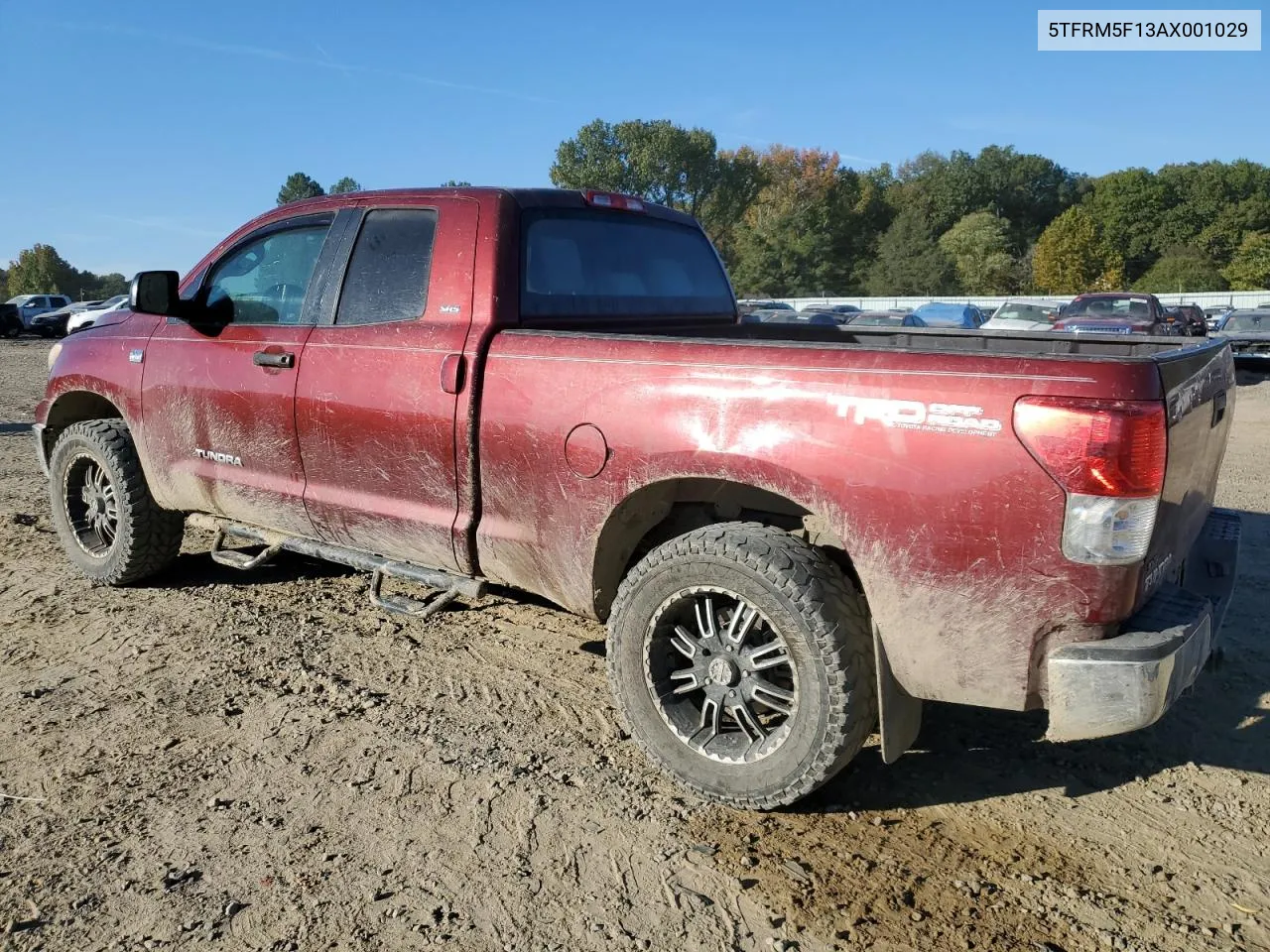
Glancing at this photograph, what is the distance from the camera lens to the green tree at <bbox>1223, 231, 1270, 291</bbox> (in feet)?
202

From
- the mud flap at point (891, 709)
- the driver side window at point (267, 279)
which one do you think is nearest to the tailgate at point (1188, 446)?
the mud flap at point (891, 709)

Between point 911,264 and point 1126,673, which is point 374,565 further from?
point 911,264

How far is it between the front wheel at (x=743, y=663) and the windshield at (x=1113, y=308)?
2056cm

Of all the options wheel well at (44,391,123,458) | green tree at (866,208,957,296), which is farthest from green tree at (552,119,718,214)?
wheel well at (44,391,123,458)

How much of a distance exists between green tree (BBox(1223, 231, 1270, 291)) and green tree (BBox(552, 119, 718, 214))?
4591 cm

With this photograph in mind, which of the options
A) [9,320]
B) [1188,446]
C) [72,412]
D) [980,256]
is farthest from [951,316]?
[980,256]

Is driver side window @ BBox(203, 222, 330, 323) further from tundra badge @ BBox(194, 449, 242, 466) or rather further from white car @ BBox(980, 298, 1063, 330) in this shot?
white car @ BBox(980, 298, 1063, 330)

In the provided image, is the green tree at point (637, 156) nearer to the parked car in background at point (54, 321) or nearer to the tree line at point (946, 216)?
the tree line at point (946, 216)

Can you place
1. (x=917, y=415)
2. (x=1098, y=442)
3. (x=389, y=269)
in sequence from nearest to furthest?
(x=1098, y=442) < (x=917, y=415) < (x=389, y=269)

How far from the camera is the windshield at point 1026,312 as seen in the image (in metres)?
24.8

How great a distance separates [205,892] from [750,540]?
185 cm

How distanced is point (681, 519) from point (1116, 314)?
69.0 feet

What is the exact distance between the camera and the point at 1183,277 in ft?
201

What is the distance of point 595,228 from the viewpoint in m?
4.31
